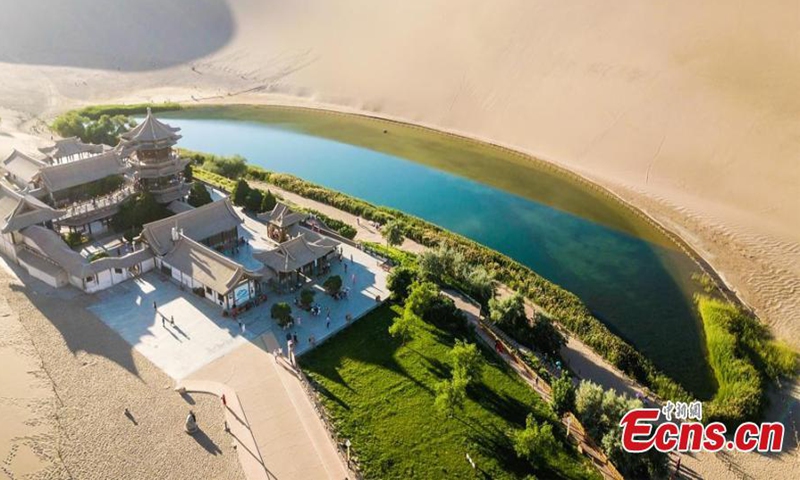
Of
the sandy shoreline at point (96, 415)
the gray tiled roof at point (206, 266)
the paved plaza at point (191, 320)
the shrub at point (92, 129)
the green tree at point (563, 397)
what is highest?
the shrub at point (92, 129)

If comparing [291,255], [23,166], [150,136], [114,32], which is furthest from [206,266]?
[114,32]

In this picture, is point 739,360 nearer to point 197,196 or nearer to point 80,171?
point 197,196

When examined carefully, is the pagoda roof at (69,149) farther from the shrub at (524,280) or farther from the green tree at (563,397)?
the green tree at (563,397)

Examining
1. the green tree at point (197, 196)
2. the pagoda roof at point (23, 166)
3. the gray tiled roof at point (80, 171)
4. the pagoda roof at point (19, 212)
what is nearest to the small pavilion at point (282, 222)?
the green tree at point (197, 196)

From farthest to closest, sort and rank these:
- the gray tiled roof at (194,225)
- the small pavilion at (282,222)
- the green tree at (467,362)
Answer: the small pavilion at (282,222)
the gray tiled roof at (194,225)
the green tree at (467,362)

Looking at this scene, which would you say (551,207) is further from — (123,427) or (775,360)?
(123,427)

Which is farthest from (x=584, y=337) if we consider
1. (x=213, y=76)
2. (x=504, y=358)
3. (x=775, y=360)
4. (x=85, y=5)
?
(x=85, y=5)
